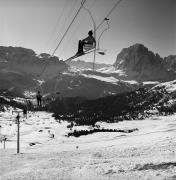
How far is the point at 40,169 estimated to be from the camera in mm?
47156

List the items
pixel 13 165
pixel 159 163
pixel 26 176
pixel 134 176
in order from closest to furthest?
pixel 134 176, pixel 159 163, pixel 26 176, pixel 13 165

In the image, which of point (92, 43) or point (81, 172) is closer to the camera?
point (92, 43)

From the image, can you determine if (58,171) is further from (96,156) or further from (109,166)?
(96,156)

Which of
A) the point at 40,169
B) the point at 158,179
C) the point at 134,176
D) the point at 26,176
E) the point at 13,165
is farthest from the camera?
the point at 13,165

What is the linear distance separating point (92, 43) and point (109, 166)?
681 inches

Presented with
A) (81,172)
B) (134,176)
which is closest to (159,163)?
(134,176)

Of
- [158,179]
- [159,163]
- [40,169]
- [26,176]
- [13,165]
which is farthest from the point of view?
[13,165]

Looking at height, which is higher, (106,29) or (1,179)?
(106,29)

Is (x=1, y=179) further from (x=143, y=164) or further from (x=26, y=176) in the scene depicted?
(x=143, y=164)

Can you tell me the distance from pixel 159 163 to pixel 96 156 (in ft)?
64.7

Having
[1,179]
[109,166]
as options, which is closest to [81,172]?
[109,166]

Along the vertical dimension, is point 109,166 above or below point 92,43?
below

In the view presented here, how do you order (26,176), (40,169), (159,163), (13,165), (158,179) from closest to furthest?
(158,179) < (159,163) < (26,176) < (40,169) < (13,165)

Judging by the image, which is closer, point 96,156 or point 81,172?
point 81,172
